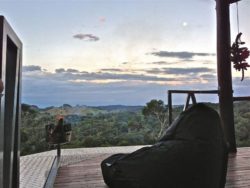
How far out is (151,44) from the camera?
205 inches

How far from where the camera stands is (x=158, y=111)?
5008mm

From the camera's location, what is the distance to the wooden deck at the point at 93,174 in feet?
10.4

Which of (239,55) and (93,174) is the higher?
(239,55)

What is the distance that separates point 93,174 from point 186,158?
5.28ft

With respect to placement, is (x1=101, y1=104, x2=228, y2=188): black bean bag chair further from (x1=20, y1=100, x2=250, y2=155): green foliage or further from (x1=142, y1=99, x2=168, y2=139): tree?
(x1=142, y1=99, x2=168, y2=139): tree

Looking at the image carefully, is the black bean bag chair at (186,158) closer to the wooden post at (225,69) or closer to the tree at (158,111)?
the tree at (158,111)

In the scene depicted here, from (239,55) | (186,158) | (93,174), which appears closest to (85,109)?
(93,174)

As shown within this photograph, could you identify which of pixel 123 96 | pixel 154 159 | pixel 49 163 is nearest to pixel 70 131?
pixel 49 163

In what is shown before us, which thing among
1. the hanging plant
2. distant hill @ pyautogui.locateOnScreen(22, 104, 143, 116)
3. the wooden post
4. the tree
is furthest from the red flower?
distant hill @ pyautogui.locateOnScreen(22, 104, 143, 116)

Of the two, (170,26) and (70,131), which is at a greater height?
(170,26)

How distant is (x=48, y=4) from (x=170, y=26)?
2.01 metres

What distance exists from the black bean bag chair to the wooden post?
8.91 ft

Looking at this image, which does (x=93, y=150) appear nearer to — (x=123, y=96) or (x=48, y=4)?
(x=123, y=96)

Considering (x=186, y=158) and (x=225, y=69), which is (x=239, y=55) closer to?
(x=225, y=69)
